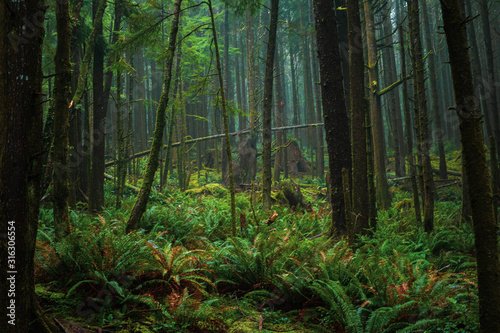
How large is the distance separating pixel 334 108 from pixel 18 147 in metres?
5.95

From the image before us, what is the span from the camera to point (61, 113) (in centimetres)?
473

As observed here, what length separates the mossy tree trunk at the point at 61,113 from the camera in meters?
4.53

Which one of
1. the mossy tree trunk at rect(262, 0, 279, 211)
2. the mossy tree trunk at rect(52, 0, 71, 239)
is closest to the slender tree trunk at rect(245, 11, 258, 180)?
the mossy tree trunk at rect(262, 0, 279, 211)

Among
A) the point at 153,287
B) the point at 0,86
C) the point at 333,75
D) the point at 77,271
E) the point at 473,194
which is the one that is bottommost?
the point at 153,287

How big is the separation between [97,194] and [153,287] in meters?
6.57

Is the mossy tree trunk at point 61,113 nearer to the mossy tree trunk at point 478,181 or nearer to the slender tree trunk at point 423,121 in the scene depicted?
the mossy tree trunk at point 478,181

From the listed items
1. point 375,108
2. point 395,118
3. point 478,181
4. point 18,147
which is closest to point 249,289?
point 478,181

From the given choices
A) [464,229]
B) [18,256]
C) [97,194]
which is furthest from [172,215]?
[464,229]

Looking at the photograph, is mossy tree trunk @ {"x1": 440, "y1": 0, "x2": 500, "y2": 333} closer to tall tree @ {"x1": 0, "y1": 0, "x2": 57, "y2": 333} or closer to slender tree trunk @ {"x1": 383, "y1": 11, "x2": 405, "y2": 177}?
tall tree @ {"x1": 0, "y1": 0, "x2": 57, "y2": 333}

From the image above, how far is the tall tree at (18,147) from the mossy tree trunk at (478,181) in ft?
11.0

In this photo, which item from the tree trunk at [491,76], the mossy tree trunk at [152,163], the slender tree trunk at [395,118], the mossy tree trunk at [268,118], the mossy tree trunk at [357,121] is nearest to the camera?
the mossy tree trunk at [357,121]

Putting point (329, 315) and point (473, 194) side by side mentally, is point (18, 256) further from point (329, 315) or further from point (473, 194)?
point (473, 194)

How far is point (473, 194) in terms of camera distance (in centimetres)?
235

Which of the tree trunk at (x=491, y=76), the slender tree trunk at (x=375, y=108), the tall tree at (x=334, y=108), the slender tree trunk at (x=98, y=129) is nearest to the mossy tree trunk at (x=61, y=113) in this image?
the slender tree trunk at (x=98, y=129)
